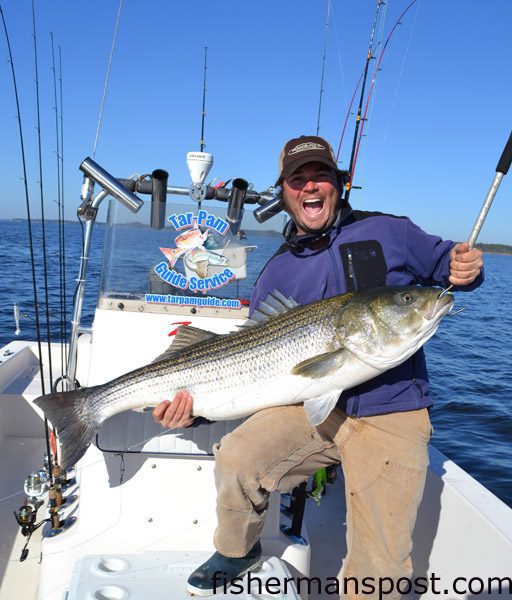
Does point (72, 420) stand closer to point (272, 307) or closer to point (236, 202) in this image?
point (272, 307)

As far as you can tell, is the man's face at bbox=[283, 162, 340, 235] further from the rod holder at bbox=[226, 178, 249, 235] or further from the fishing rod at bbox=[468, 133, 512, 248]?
the fishing rod at bbox=[468, 133, 512, 248]

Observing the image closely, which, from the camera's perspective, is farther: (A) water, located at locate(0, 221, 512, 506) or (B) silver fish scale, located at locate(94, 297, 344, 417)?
(A) water, located at locate(0, 221, 512, 506)

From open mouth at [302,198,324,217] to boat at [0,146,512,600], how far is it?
2.15ft

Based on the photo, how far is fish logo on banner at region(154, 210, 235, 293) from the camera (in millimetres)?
3955

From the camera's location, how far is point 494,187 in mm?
2807

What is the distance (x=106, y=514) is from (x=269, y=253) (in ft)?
7.42

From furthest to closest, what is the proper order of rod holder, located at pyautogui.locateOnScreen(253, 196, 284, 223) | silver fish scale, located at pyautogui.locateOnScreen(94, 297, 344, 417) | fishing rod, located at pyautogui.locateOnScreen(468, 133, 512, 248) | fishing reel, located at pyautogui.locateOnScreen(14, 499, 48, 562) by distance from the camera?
rod holder, located at pyautogui.locateOnScreen(253, 196, 284, 223) → fishing reel, located at pyautogui.locateOnScreen(14, 499, 48, 562) → silver fish scale, located at pyautogui.locateOnScreen(94, 297, 344, 417) → fishing rod, located at pyautogui.locateOnScreen(468, 133, 512, 248)

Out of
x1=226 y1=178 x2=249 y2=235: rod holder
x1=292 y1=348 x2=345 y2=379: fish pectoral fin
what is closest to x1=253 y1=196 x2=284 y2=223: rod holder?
x1=226 y1=178 x2=249 y2=235: rod holder

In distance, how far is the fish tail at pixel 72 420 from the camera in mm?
3145

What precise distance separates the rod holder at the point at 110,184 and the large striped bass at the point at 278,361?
111 centimetres

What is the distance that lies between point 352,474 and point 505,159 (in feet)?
6.51

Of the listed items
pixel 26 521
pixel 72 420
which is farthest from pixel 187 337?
pixel 26 521

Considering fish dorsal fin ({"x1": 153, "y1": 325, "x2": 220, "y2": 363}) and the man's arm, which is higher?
the man's arm

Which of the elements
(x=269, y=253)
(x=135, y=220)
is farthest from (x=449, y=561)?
(x=135, y=220)
